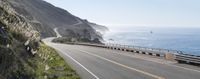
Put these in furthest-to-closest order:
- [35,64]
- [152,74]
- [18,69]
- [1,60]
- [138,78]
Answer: [152,74] < [138,78] < [35,64] < [18,69] < [1,60]

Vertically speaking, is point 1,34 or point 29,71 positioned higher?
point 1,34

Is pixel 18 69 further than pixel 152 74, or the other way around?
pixel 152 74

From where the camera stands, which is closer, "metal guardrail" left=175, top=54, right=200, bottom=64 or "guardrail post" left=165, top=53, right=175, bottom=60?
"metal guardrail" left=175, top=54, right=200, bottom=64

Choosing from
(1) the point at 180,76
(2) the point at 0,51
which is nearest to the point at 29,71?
(2) the point at 0,51

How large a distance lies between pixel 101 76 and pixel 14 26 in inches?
266

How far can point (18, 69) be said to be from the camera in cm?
1241

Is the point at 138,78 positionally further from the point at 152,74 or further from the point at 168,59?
the point at 168,59

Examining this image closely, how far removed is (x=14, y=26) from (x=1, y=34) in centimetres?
502

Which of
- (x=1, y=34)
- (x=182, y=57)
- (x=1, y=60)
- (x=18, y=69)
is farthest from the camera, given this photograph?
(x=182, y=57)

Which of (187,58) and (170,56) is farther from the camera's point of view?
(170,56)

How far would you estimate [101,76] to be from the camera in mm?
22938

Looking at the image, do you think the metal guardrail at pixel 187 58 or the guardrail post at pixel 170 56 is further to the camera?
the guardrail post at pixel 170 56

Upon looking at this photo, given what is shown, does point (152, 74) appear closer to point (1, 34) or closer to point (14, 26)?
point (14, 26)

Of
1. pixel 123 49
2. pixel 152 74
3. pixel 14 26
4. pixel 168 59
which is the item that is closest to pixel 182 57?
pixel 168 59
